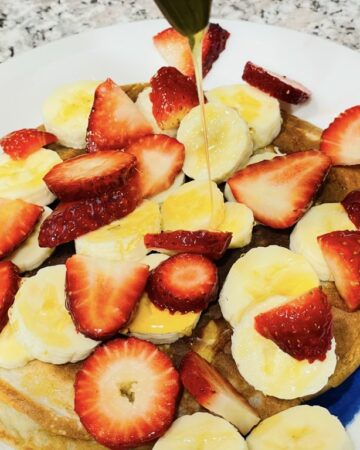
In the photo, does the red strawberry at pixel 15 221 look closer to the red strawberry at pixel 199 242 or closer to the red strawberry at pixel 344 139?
the red strawberry at pixel 199 242

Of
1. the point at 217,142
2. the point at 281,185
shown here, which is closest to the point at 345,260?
the point at 281,185

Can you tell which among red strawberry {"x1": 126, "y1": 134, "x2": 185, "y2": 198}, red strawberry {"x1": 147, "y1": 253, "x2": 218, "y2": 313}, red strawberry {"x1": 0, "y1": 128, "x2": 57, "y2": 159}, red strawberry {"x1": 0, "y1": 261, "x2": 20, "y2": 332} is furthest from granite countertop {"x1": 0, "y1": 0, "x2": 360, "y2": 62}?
red strawberry {"x1": 147, "y1": 253, "x2": 218, "y2": 313}

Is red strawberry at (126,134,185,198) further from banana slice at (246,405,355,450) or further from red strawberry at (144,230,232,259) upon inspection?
banana slice at (246,405,355,450)

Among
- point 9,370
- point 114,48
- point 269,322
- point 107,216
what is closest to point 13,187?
point 107,216

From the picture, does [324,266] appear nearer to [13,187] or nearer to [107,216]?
[107,216]

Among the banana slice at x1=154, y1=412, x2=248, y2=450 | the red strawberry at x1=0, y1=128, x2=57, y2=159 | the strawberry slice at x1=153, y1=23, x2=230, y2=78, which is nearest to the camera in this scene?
the banana slice at x1=154, y1=412, x2=248, y2=450

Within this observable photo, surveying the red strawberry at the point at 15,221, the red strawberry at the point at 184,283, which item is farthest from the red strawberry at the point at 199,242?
the red strawberry at the point at 15,221
